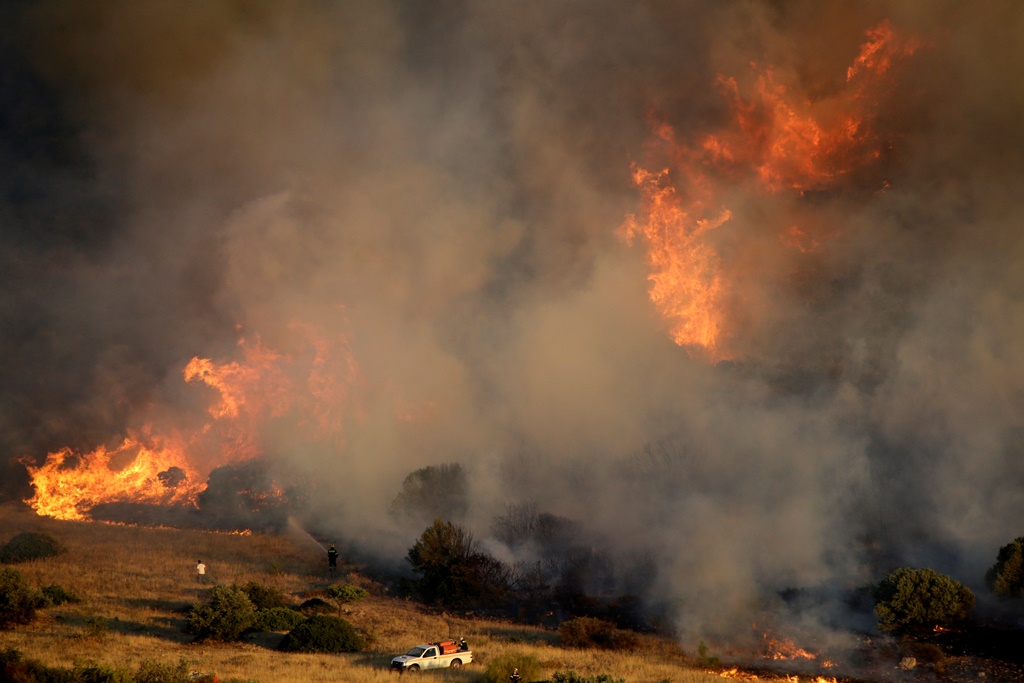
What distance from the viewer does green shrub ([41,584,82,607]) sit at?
41.4m

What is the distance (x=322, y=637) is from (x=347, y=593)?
12269mm

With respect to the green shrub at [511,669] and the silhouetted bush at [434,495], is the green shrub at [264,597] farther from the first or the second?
the silhouetted bush at [434,495]

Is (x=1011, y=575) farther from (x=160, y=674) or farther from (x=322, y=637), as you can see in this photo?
(x=160, y=674)

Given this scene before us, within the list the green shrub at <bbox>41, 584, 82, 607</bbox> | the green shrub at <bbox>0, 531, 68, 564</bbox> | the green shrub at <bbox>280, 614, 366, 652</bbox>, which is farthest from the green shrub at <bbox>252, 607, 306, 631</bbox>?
the green shrub at <bbox>0, 531, 68, 564</bbox>

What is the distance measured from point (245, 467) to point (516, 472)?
3241 centimetres

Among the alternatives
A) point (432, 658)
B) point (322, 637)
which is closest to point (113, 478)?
point (322, 637)

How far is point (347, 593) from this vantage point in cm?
5091

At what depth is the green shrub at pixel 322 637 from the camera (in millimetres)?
38344

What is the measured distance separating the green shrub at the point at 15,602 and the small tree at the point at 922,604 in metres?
43.1

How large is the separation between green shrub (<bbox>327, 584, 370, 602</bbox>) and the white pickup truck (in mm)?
15577

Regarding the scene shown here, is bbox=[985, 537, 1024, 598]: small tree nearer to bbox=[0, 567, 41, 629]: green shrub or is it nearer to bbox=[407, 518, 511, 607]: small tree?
bbox=[407, 518, 511, 607]: small tree

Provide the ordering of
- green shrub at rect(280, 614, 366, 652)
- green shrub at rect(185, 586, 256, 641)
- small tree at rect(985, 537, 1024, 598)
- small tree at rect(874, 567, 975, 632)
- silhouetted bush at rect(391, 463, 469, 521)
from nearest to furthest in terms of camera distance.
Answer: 1. green shrub at rect(280, 614, 366, 652)
2. green shrub at rect(185, 586, 256, 641)
3. small tree at rect(874, 567, 975, 632)
4. small tree at rect(985, 537, 1024, 598)
5. silhouetted bush at rect(391, 463, 469, 521)

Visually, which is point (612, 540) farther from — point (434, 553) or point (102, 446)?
point (102, 446)

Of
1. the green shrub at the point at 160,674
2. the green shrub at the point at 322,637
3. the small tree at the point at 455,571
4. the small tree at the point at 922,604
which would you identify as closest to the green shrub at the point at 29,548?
the small tree at the point at 455,571
